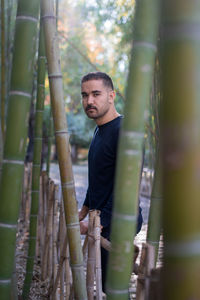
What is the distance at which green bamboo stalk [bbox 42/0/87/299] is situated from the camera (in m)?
1.03

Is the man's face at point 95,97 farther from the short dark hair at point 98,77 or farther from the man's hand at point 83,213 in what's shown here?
the man's hand at point 83,213

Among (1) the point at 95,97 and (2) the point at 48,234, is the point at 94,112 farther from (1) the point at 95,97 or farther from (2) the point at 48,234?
(2) the point at 48,234

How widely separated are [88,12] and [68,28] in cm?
77

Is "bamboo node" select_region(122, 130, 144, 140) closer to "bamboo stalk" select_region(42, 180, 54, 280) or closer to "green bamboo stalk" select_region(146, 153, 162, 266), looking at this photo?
"green bamboo stalk" select_region(146, 153, 162, 266)

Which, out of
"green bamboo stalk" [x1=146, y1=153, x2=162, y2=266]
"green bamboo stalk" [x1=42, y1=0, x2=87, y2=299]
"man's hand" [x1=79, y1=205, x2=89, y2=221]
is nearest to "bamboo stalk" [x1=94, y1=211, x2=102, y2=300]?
"green bamboo stalk" [x1=42, y1=0, x2=87, y2=299]

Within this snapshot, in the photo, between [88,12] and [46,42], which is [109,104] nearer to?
[46,42]

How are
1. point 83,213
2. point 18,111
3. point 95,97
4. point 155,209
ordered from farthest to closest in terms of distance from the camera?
1. point 83,213
2. point 95,97
3. point 155,209
4. point 18,111

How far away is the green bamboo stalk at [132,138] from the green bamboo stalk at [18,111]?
0.25 metres

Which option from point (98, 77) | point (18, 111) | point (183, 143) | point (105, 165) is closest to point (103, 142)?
point (105, 165)

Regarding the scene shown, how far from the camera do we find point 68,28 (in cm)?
988

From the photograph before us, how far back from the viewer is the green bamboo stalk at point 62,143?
3.38 ft

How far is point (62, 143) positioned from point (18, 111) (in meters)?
0.26

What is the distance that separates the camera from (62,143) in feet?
3.50

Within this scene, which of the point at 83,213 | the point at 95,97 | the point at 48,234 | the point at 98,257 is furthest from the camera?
the point at 48,234
